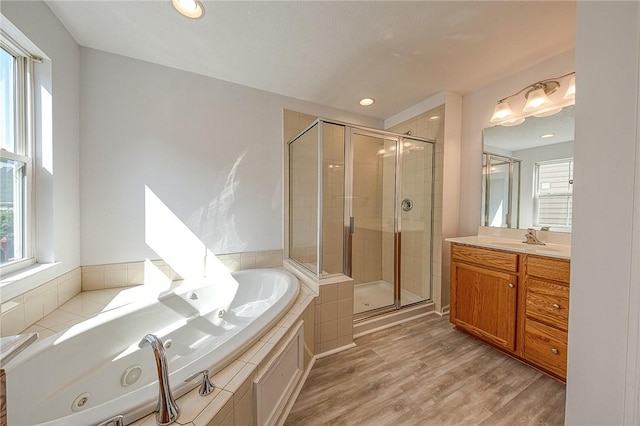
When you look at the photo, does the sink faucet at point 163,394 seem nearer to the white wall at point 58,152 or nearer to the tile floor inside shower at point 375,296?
the white wall at point 58,152

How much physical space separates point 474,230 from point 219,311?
8.34 feet

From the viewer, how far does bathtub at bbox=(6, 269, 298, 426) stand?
86 cm

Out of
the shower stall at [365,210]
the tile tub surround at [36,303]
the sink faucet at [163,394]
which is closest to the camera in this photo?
the sink faucet at [163,394]

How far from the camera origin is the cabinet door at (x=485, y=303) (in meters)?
1.57

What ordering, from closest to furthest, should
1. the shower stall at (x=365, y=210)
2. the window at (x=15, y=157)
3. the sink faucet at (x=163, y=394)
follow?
the sink faucet at (x=163, y=394) → the window at (x=15, y=157) → the shower stall at (x=365, y=210)

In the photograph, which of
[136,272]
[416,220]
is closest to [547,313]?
[416,220]

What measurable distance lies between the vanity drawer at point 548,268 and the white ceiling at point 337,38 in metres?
1.49

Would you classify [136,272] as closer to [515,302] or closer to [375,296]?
[375,296]

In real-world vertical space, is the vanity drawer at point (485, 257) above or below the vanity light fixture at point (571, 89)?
below

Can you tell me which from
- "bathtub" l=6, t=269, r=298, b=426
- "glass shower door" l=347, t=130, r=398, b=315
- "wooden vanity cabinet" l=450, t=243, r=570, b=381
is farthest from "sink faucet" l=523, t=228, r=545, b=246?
"bathtub" l=6, t=269, r=298, b=426

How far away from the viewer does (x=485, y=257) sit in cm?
171

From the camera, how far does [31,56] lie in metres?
1.34

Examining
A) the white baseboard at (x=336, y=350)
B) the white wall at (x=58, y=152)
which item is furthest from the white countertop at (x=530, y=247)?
the white wall at (x=58, y=152)

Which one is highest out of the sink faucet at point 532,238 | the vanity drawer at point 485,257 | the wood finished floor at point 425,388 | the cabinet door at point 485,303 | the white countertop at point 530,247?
the sink faucet at point 532,238
